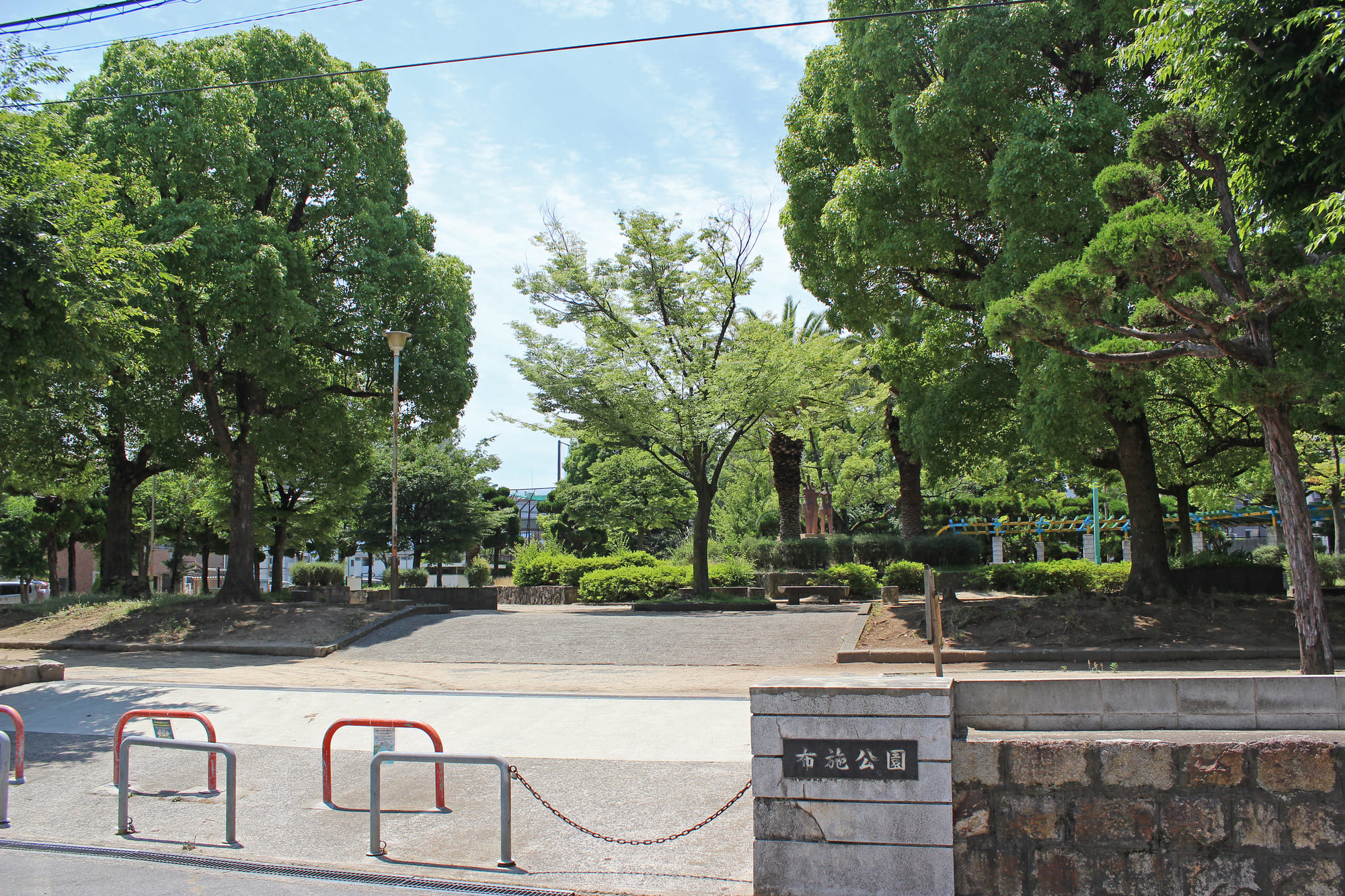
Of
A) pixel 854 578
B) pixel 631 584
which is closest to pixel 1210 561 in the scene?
pixel 854 578

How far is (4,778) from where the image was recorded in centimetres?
650

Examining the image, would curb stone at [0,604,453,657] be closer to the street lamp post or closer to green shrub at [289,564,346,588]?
the street lamp post

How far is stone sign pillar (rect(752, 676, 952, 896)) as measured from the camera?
463 cm

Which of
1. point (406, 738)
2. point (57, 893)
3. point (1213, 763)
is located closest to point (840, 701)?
point (1213, 763)

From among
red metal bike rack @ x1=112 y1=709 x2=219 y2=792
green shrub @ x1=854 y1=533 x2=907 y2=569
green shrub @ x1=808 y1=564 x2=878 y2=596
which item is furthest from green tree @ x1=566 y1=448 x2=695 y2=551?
red metal bike rack @ x1=112 y1=709 x2=219 y2=792

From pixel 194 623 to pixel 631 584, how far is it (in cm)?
1080

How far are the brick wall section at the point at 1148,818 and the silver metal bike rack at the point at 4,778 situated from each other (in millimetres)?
6457

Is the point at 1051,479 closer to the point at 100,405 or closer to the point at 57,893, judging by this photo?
the point at 100,405

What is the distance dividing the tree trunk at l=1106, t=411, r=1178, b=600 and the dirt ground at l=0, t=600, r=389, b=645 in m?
15.2

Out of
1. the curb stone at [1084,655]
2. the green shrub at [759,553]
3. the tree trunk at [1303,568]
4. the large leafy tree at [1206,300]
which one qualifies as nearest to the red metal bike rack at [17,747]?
the large leafy tree at [1206,300]

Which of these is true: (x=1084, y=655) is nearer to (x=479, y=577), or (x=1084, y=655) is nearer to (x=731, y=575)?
(x=731, y=575)

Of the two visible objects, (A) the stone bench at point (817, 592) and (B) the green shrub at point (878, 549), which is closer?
(A) the stone bench at point (817, 592)

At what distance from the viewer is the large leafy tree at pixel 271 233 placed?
60.1 ft

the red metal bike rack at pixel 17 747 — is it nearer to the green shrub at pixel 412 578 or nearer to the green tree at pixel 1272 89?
the green tree at pixel 1272 89
